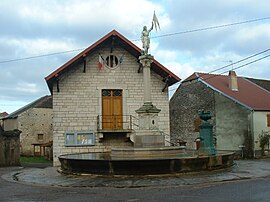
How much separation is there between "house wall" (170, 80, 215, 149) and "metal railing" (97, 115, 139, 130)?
35.3 feet

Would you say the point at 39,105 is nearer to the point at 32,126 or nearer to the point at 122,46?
the point at 32,126

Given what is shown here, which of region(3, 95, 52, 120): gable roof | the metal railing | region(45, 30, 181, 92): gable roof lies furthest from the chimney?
region(3, 95, 52, 120): gable roof

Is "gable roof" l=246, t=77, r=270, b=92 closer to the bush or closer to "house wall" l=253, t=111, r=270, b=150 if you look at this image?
"house wall" l=253, t=111, r=270, b=150

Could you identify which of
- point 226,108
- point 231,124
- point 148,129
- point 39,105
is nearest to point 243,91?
point 226,108

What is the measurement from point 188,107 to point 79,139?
14822mm

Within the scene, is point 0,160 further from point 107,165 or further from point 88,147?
point 107,165

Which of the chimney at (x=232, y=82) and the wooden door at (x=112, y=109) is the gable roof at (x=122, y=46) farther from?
Answer: the chimney at (x=232, y=82)

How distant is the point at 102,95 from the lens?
2217cm

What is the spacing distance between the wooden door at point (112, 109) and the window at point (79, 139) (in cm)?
103

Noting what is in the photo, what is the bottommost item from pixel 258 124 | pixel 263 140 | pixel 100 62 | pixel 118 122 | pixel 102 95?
pixel 263 140

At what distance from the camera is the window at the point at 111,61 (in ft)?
73.6

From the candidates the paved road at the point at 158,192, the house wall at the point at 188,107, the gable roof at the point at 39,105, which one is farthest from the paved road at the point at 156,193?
the gable roof at the point at 39,105

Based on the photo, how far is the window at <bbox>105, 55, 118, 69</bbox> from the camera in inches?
883

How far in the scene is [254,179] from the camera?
11.5m
